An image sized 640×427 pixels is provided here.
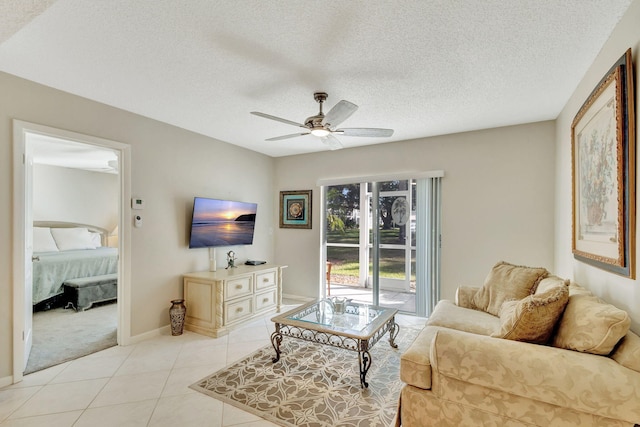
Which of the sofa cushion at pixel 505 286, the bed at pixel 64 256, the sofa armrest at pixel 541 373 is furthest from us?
the bed at pixel 64 256

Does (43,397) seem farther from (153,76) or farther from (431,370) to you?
(431,370)

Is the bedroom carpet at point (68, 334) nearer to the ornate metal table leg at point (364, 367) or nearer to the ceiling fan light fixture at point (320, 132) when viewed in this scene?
the ornate metal table leg at point (364, 367)

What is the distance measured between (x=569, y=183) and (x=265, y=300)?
365cm

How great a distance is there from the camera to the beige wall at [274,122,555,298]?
3.35 metres

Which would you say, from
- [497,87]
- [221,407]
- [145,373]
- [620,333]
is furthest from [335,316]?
[497,87]

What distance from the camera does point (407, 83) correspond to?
2.45m

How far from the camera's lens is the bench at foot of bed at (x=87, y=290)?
423cm

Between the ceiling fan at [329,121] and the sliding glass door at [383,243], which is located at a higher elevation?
the ceiling fan at [329,121]

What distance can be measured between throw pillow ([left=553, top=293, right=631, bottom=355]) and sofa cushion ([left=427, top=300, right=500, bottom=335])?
26.0 inches

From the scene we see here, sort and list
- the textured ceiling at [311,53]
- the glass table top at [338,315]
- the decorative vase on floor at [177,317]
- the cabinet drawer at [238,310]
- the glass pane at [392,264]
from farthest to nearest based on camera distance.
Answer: the glass pane at [392,264] → the cabinet drawer at [238,310] → the decorative vase on floor at [177,317] → the glass table top at [338,315] → the textured ceiling at [311,53]

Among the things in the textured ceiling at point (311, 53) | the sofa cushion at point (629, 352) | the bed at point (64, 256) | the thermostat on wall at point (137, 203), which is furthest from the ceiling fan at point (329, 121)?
the bed at point (64, 256)

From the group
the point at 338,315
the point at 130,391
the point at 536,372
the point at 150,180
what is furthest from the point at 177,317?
the point at 536,372

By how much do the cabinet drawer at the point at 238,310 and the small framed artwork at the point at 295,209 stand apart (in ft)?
5.22

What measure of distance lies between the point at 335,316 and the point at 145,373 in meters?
1.70
